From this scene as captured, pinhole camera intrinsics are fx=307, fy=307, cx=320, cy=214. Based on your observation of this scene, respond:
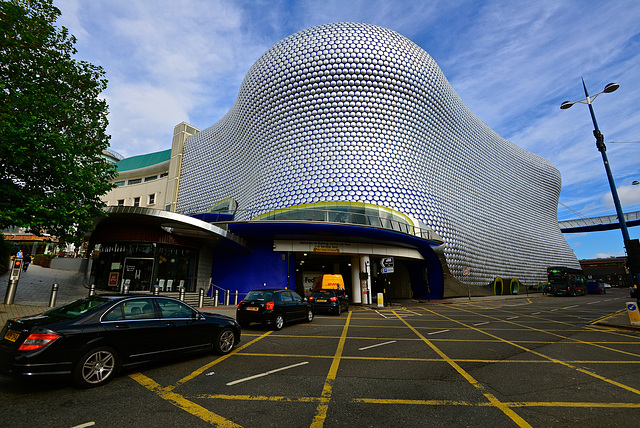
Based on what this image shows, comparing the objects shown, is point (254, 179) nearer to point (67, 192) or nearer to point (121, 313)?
point (67, 192)

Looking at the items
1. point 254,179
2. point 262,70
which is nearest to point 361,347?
point 254,179

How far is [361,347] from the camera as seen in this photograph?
7414mm

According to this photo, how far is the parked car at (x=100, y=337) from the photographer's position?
13.6 feet

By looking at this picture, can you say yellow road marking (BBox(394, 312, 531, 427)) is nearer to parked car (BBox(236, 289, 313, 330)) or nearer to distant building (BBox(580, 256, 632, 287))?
parked car (BBox(236, 289, 313, 330))

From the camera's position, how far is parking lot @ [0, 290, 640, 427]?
3494mm

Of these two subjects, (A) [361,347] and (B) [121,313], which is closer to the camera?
(B) [121,313]

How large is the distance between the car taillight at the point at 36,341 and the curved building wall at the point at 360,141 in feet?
77.2

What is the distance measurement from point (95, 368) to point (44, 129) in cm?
1006

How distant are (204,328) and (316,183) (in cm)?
2282

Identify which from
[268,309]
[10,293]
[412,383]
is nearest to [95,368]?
[412,383]

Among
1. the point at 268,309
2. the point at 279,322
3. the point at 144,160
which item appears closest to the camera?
the point at 268,309

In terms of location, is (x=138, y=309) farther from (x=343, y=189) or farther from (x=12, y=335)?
(x=343, y=189)

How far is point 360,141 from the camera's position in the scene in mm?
31188

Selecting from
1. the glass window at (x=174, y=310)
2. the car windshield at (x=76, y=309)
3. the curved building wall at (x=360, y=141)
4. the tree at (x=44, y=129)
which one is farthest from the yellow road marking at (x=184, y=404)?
the curved building wall at (x=360, y=141)
